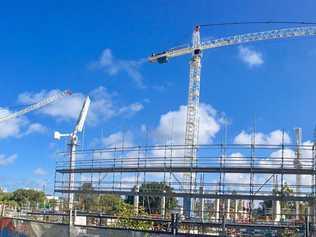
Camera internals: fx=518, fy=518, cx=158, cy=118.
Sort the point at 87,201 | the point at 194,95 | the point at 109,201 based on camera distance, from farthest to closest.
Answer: the point at 194,95 → the point at 109,201 → the point at 87,201

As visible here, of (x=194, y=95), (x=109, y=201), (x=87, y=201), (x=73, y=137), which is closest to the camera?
(x=87, y=201)

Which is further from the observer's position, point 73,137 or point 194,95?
point 194,95

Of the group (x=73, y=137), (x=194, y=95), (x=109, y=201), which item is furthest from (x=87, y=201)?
(x=194, y=95)

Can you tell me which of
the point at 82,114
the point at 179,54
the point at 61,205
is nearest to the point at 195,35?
the point at 179,54

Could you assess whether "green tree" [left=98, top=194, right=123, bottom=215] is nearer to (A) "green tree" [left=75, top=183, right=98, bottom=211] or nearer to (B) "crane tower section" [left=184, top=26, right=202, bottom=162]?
(A) "green tree" [left=75, top=183, right=98, bottom=211]

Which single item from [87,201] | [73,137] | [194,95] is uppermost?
[194,95]

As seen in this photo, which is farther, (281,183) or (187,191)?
(187,191)

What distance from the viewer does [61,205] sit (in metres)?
39.7

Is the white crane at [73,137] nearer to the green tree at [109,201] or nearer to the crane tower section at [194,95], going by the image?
the green tree at [109,201]

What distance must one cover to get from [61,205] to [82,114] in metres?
25.9

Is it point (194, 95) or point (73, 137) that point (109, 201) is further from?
point (194, 95)

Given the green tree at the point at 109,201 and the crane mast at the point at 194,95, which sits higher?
the crane mast at the point at 194,95

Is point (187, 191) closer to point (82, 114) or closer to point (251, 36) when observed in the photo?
point (82, 114)

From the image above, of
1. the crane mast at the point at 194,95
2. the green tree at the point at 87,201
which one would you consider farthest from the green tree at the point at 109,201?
the crane mast at the point at 194,95
